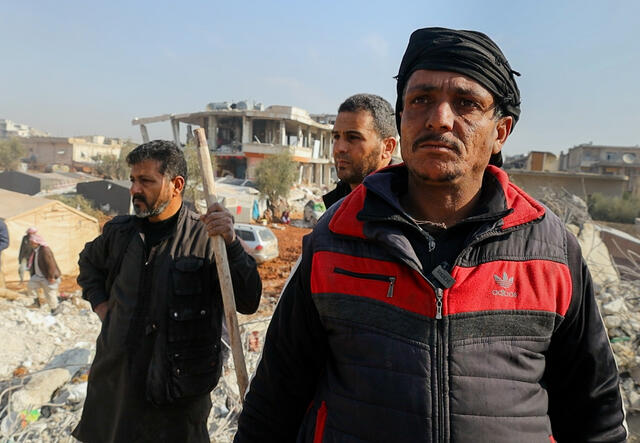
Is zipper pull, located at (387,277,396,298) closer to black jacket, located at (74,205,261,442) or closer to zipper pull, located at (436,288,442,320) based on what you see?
zipper pull, located at (436,288,442,320)

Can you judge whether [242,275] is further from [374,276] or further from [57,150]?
[57,150]

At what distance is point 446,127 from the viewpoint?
3.95 ft

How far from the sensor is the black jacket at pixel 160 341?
2115 mm

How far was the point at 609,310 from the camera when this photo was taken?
5129mm

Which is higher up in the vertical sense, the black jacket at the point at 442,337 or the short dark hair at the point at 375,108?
the short dark hair at the point at 375,108

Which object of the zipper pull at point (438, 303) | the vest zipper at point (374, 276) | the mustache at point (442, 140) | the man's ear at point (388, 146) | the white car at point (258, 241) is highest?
the man's ear at point (388, 146)

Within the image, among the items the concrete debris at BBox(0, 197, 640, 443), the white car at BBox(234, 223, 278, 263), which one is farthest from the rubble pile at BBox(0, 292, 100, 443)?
the white car at BBox(234, 223, 278, 263)

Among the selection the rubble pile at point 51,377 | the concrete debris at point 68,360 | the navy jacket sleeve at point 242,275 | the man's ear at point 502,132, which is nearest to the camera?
the man's ear at point 502,132

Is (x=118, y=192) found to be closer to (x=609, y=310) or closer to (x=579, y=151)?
(x=609, y=310)

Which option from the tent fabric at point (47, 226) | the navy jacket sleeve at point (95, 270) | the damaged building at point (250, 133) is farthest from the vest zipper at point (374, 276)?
the damaged building at point (250, 133)

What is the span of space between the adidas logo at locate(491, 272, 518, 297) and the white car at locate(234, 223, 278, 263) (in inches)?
491

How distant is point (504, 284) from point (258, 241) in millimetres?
12878

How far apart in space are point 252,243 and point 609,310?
10.3 meters

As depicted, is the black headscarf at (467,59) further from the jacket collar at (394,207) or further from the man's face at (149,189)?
the man's face at (149,189)
